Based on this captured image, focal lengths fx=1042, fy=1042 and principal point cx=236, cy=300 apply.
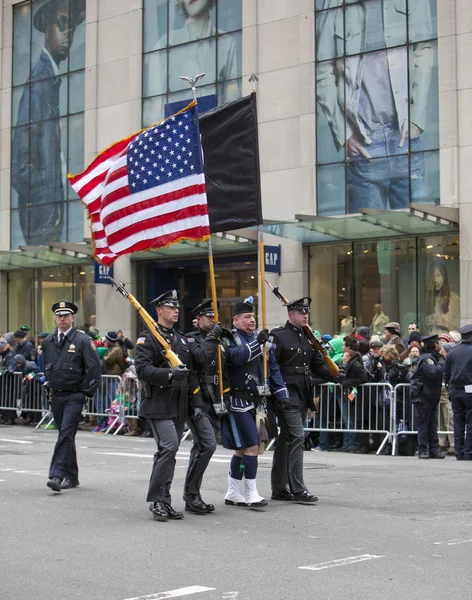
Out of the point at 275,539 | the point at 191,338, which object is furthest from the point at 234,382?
the point at 275,539

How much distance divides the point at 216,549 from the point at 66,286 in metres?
23.1

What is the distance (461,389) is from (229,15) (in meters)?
14.7

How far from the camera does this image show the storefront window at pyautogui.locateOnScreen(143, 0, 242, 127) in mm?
25986

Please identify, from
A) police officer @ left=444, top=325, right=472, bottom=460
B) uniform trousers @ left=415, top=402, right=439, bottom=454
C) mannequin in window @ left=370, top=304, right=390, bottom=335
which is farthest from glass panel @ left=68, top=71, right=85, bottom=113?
police officer @ left=444, top=325, right=472, bottom=460

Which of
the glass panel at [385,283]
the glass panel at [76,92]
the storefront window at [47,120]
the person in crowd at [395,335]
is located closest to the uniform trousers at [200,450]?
the person in crowd at [395,335]

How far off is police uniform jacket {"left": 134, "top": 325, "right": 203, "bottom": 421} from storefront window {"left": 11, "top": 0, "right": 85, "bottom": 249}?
20237 mm

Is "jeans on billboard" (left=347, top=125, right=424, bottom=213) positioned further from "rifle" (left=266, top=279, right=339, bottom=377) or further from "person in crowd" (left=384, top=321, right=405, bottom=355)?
"rifle" (left=266, top=279, right=339, bottom=377)

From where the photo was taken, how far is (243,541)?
315 inches

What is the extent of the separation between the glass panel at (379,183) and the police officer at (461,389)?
832 centimetres

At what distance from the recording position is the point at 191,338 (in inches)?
399

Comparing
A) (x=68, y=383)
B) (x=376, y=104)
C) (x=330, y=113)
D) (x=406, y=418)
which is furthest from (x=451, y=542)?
(x=330, y=113)

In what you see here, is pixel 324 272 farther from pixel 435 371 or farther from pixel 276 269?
pixel 435 371

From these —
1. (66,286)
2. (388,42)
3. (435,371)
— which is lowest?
(435,371)

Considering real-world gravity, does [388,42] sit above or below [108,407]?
above
